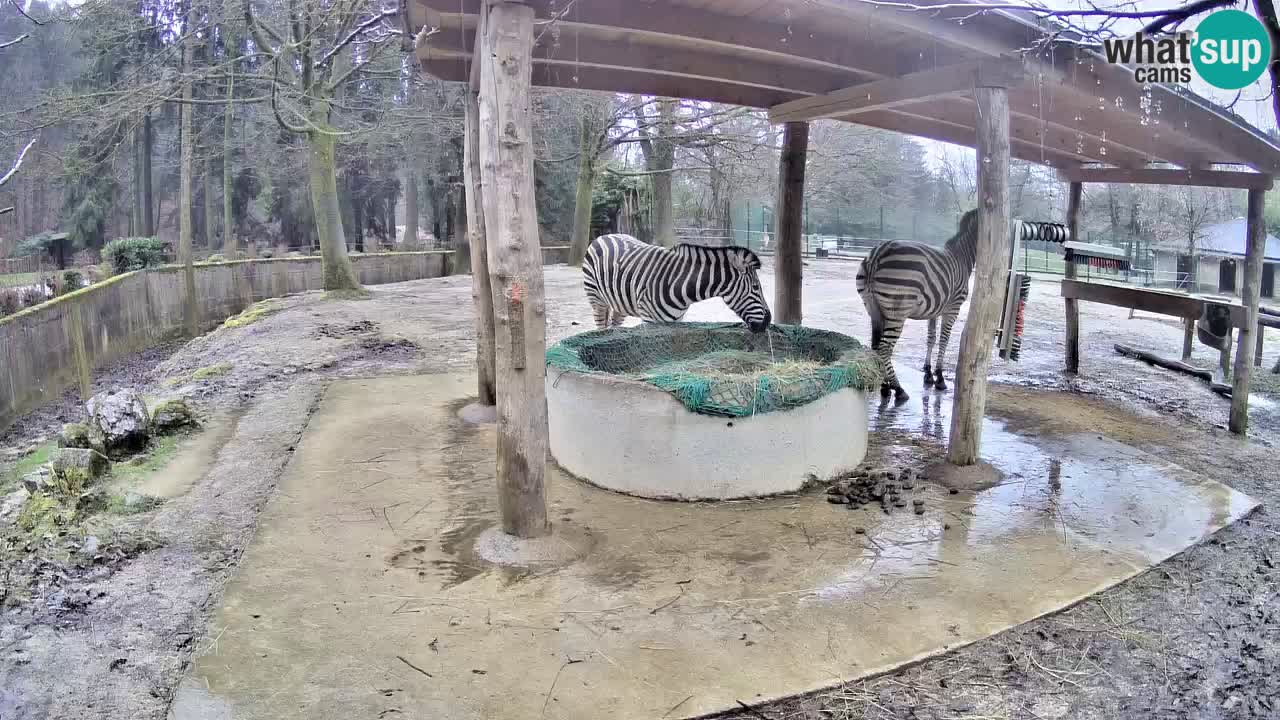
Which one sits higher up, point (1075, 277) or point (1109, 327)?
point (1075, 277)

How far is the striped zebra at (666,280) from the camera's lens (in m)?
7.09

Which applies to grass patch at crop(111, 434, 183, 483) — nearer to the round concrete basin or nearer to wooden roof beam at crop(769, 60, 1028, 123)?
the round concrete basin

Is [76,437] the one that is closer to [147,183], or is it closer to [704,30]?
[704,30]

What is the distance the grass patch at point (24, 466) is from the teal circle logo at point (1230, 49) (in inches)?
322

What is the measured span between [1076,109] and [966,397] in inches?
103

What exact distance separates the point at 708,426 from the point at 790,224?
3949 millimetres

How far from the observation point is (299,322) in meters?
12.2

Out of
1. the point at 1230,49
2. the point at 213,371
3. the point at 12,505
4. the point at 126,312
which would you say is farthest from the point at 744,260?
the point at 126,312

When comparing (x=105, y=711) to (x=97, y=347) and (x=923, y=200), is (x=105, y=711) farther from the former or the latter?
(x=923, y=200)

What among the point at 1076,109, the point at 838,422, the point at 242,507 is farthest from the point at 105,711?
the point at 1076,109

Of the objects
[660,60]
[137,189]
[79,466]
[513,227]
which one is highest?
[137,189]

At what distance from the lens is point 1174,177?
8.40 m

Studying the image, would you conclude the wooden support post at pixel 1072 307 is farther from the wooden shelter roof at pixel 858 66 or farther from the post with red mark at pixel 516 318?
the post with red mark at pixel 516 318

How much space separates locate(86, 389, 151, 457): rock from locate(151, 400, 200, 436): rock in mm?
224
